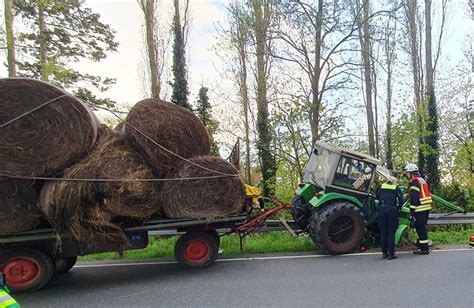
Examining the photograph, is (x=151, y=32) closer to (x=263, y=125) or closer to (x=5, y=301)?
(x=263, y=125)

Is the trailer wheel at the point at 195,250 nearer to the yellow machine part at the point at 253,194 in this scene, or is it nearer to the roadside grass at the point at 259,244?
the yellow machine part at the point at 253,194

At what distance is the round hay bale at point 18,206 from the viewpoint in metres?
5.77

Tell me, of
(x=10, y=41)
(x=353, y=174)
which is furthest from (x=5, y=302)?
(x=10, y=41)

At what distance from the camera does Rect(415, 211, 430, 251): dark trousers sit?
306 inches

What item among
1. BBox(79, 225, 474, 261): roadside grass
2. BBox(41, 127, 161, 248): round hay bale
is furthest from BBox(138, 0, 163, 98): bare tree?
BBox(41, 127, 161, 248): round hay bale

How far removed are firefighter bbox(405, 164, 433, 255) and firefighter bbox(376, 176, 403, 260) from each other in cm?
36

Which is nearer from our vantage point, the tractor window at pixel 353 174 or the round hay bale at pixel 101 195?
the round hay bale at pixel 101 195

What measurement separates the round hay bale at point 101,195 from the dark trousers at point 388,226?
4140 mm

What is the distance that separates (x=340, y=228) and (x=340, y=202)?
20.3 inches

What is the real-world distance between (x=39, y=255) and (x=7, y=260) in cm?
43

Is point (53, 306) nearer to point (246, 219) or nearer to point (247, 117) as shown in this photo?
point (246, 219)

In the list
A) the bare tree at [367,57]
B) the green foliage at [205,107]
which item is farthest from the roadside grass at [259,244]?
the green foliage at [205,107]

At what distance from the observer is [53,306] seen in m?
5.39

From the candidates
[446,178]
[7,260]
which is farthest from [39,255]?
[446,178]
